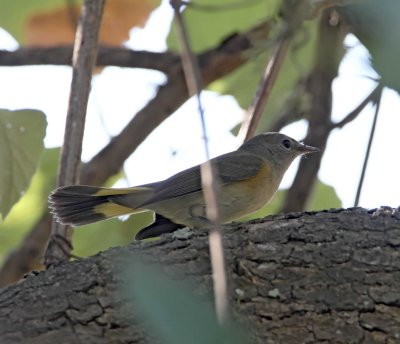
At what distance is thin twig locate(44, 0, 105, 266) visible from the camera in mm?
4094

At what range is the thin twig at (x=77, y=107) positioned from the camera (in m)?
4.09

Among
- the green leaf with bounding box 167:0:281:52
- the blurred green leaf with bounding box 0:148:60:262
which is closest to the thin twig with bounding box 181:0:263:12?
the green leaf with bounding box 167:0:281:52

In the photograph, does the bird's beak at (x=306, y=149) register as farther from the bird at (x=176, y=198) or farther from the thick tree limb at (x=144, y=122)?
the thick tree limb at (x=144, y=122)

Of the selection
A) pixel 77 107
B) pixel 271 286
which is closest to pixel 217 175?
pixel 77 107

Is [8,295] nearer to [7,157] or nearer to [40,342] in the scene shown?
[40,342]

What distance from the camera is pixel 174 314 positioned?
1.35 m

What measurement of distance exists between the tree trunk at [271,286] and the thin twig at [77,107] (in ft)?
3.49

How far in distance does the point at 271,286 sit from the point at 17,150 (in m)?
1.71

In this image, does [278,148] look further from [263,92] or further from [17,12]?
[17,12]

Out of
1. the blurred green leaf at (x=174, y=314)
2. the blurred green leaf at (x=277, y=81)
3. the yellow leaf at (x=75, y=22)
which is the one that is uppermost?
the yellow leaf at (x=75, y=22)

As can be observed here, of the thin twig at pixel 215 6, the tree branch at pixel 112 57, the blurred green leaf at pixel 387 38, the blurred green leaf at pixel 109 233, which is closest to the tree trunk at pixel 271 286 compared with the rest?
the thin twig at pixel 215 6

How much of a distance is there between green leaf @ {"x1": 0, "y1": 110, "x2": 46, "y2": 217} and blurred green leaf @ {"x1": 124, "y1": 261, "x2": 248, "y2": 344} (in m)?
2.67

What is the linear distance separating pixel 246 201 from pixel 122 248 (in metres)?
1.48

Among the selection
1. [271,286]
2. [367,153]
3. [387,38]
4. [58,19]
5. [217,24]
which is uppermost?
[58,19]
